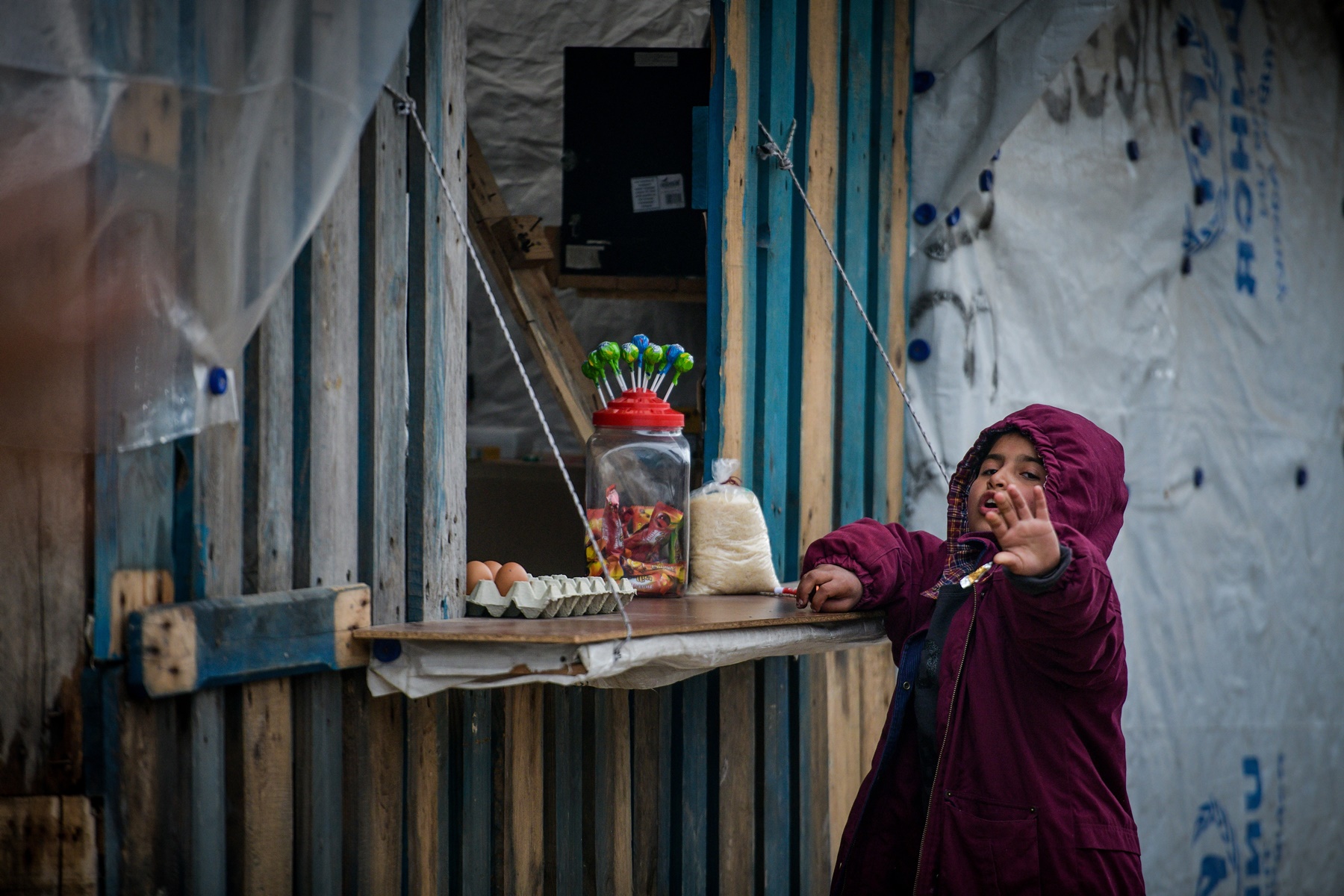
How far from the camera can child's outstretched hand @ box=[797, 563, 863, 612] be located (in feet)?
7.54

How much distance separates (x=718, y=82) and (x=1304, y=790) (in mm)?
3234

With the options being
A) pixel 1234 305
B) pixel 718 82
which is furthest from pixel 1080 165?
pixel 718 82

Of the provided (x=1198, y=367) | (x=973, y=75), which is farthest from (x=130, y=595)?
(x=1198, y=367)

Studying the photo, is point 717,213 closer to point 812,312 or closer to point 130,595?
point 812,312

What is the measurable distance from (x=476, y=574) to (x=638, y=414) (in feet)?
1.48

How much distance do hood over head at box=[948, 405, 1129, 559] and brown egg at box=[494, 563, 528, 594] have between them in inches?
33.0

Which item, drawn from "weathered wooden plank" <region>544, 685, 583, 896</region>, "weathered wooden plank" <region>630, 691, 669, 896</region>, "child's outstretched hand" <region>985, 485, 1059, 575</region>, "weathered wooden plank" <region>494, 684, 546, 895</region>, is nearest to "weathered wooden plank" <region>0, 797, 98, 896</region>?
"weathered wooden plank" <region>494, 684, 546, 895</region>

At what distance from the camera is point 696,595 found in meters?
2.53

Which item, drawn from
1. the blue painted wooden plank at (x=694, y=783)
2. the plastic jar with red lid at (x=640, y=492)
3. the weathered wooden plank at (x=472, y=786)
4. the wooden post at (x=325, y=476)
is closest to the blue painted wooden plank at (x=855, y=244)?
the blue painted wooden plank at (x=694, y=783)

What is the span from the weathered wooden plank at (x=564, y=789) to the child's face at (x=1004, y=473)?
88 centimetres

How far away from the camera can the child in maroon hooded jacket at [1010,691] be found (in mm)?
1949

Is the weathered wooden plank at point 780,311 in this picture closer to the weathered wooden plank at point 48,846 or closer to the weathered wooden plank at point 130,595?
the weathered wooden plank at point 130,595

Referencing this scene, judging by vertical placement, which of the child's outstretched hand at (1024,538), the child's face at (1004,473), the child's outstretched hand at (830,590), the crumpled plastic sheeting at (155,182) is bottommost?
the child's outstretched hand at (830,590)

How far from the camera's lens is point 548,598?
80.1 inches
